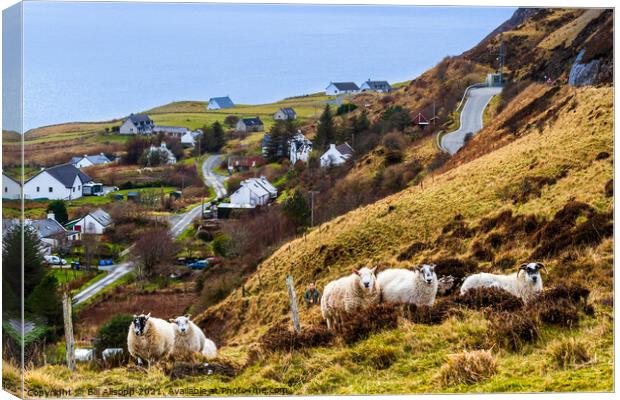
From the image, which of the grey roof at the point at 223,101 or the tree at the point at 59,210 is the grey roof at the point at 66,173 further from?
the grey roof at the point at 223,101

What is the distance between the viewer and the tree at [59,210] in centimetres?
1559

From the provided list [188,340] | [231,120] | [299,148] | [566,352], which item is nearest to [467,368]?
[566,352]

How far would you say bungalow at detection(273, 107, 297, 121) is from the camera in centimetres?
1745

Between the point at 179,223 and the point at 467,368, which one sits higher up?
the point at 179,223

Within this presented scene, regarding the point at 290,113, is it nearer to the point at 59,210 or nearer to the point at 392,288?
the point at 392,288

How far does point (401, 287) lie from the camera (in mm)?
16609

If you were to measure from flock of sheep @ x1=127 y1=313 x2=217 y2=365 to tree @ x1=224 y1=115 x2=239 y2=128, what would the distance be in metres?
3.19

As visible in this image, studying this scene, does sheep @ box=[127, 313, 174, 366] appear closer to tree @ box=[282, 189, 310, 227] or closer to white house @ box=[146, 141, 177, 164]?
white house @ box=[146, 141, 177, 164]

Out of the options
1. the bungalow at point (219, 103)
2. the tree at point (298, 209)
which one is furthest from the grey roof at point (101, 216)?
the tree at point (298, 209)

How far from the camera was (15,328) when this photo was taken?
15125mm

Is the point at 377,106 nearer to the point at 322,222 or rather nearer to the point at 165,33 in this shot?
the point at 322,222

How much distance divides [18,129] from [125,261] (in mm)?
2641

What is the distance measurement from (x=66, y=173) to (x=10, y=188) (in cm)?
92

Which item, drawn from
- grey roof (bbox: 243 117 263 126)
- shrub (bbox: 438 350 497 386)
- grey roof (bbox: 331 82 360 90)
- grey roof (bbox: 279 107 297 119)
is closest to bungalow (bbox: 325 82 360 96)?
grey roof (bbox: 331 82 360 90)
